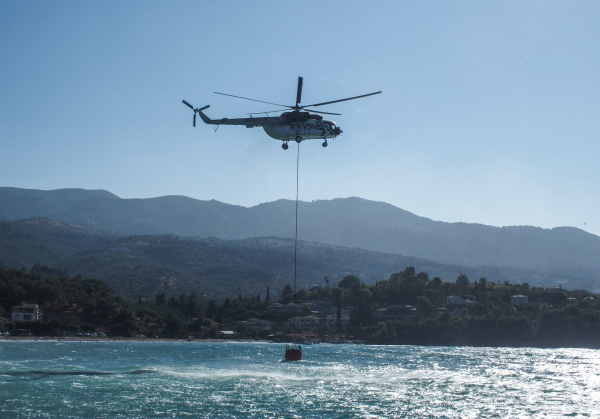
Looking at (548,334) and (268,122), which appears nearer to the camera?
(268,122)

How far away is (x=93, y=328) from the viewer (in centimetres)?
9819

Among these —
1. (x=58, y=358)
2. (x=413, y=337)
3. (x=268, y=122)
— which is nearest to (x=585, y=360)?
(x=413, y=337)

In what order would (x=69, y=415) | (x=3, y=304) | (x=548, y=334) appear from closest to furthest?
(x=69, y=415) < (x=3, y=304) < (x=548, y=334)

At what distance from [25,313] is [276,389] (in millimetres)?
69177

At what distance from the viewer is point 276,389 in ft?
124

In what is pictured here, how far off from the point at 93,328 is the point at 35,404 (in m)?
71.9

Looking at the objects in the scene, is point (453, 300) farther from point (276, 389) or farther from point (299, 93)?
point (299, 93)

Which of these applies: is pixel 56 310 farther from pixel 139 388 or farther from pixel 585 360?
pixel 585 360

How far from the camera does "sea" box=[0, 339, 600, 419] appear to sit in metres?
30.4

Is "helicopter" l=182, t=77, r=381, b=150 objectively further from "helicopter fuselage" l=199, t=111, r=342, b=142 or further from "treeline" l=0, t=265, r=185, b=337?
"treeline" l=0, t=265, r=185, b=337

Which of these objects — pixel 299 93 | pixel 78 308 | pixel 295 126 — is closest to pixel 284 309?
pixel 78 308

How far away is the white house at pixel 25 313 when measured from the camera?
9172cm

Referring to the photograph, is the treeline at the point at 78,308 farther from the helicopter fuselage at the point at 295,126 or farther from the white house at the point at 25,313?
the helicopter fuselage at the point at 295,126

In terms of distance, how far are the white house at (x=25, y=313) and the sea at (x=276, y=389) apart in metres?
35.9
